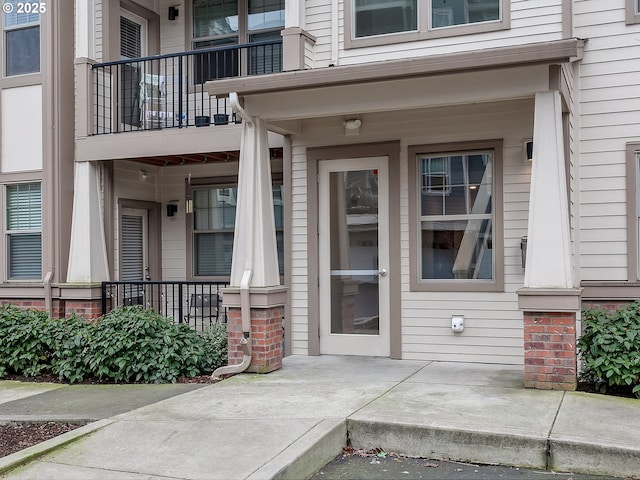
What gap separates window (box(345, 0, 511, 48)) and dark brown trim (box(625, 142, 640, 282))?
1.94 meters

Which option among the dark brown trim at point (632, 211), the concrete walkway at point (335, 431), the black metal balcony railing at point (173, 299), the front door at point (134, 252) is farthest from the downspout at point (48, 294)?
the dark brown trim at point (632, 211)

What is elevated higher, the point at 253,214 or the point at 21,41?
the point at 21,41

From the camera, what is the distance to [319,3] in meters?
8.08

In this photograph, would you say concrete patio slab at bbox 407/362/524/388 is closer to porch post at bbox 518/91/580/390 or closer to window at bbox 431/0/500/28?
porch post at bbox 518/91/580/390

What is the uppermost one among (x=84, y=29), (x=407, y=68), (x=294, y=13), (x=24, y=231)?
(x=84, y=29)

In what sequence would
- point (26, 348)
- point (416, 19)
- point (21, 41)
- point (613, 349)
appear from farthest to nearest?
point (21, 41), point (26, 348), point (416, 19), point (613, 349)

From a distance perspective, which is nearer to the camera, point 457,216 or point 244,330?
point 244,330

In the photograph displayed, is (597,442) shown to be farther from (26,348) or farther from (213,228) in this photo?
(213,228)

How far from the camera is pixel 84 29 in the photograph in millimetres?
9125

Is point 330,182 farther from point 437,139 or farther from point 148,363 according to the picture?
point 148,363

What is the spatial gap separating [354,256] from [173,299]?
8.72 ft

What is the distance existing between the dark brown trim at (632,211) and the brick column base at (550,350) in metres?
1.60

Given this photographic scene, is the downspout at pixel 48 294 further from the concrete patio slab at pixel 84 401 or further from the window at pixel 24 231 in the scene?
the concrete patio slab at pixel 84 401

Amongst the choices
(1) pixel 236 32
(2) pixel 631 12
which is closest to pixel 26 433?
(1) pixel 236 32
